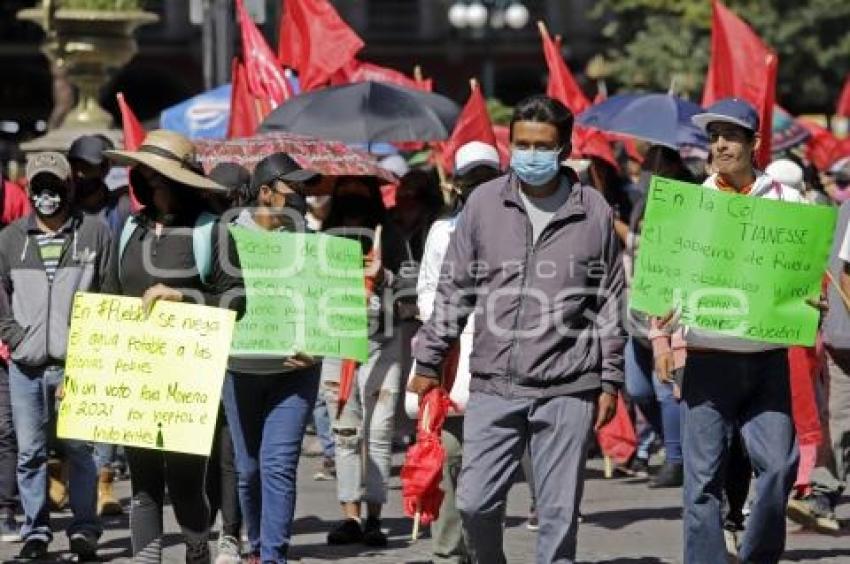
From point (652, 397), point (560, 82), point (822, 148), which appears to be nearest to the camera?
point (652, 397)

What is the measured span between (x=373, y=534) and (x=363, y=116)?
4281 mm

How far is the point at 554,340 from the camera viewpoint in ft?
25.2

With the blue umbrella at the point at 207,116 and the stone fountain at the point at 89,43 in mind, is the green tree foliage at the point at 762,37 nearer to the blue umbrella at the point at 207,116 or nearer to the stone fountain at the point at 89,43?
the blue umbrella at the point at 207,116

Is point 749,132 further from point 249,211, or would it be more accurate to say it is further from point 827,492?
point 827,492

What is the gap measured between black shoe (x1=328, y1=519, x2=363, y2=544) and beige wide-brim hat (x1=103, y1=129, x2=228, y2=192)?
2781 millimetres

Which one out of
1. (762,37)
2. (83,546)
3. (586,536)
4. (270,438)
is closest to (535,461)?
(270,438)

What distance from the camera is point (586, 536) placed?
11.1 meters

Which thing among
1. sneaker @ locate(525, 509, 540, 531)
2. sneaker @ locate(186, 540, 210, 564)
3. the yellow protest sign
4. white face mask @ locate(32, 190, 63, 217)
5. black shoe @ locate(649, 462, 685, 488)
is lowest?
black shoe @ locate(649, 462, 685, 488)

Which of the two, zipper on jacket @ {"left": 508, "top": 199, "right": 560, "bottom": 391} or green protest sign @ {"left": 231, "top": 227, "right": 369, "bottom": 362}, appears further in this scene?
green protest sign @ {"left": 231, "top": 227, "right": 369, "bottom": 362}

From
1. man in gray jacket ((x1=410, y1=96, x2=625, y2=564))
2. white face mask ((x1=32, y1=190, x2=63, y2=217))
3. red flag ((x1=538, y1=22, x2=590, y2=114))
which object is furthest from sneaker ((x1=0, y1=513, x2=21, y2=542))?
red flag ((x1=538, y1=22, x2=590, y2=114))

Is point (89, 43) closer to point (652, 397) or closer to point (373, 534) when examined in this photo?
point (652, 397)

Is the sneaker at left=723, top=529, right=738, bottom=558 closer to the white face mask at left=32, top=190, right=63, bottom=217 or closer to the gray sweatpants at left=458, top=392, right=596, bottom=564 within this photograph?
the gray sweatpants at left=458, top=392, right=596, bottom=564

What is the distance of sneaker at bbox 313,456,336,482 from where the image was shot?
13.6 m

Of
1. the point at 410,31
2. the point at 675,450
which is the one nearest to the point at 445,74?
the point at 410,31
